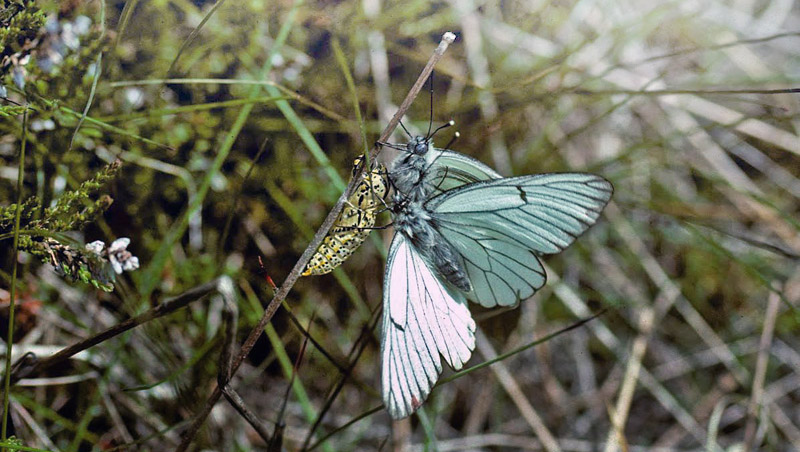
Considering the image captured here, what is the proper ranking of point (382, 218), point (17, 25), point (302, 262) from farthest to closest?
1. point (382, 218)
2. point (302, 262)
3. point (17, 25)

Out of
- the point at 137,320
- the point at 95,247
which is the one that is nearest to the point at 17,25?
the point at 95,247

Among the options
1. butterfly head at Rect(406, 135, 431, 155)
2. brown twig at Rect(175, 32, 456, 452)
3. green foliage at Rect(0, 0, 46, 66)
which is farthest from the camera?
butterfly head at Rect(406, 135, 431, 155)

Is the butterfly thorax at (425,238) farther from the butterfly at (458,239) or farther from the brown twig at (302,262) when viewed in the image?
the brown twig at (302,262)

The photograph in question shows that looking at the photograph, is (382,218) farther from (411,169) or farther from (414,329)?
(414,329)

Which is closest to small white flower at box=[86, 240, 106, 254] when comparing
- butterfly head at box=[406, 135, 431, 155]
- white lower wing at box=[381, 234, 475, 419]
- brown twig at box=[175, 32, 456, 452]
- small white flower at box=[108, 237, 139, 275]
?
small white flower at box=[108, 237, 139, 275]

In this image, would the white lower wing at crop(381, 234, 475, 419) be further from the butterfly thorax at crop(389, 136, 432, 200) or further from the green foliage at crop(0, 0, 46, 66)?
the green foliage at crop(0, 0, 46, 66)

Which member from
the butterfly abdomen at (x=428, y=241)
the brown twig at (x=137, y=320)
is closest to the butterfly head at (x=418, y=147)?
the butterfly abdomen at (x=428, y=241)

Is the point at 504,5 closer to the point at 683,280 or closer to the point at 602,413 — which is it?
the point at 683,280
